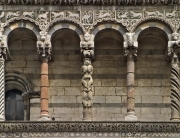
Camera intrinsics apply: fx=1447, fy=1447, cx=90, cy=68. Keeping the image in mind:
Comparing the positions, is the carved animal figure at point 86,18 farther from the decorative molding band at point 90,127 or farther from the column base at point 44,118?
the decorative molding band at point 90,127

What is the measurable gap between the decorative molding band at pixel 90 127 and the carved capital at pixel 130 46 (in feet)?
5.81

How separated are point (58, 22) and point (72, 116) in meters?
2.17

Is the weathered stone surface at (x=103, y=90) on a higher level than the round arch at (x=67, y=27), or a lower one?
lower

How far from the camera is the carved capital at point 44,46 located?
107 ft

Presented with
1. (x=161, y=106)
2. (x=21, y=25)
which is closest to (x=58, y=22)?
(x=21, y=25)

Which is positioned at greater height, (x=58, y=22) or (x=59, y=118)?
(x=58, y=22)

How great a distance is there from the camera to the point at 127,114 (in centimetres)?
3228

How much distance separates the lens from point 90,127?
104ft

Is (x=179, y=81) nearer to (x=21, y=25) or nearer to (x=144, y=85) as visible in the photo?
(x=144, y=85)

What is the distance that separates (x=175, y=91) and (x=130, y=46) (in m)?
1.44

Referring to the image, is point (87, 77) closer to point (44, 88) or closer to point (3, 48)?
point (44, 88)

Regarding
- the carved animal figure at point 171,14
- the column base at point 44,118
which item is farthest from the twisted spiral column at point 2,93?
the carved animal figure at point 171,14

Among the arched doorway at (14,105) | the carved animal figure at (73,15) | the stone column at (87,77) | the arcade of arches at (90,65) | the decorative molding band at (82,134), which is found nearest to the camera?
the decorative molding band at (82,134)

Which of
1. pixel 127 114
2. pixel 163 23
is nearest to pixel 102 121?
Answer: pixel 127 114
